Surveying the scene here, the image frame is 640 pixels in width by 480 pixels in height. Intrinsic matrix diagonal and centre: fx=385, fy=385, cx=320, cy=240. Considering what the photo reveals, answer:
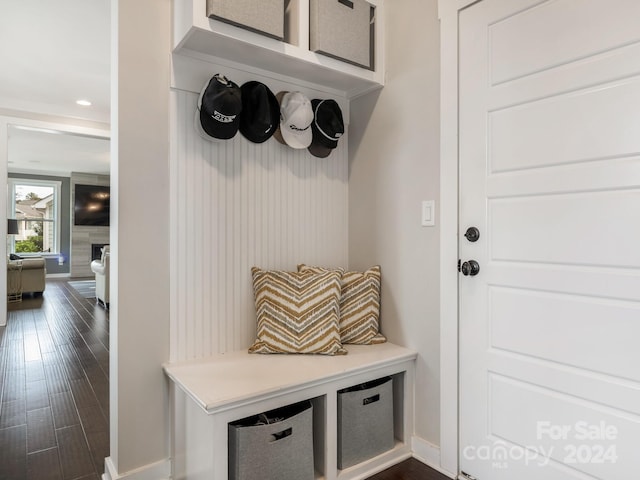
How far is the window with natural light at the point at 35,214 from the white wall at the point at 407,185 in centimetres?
976

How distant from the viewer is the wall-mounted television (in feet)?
29.8

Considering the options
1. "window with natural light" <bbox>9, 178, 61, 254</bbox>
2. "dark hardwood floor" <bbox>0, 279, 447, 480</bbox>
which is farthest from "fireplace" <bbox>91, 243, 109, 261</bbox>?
"dark hardwood floor" <bbox>0, 279, 447, 480</bbox>

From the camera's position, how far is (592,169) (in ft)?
4.26

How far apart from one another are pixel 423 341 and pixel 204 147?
1.38 metres

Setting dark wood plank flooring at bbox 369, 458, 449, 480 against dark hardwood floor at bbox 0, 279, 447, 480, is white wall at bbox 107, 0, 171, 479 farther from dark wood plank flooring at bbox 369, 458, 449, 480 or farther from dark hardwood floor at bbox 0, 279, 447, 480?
dark wood plank flooring at bbox 369, 458, 449, 480

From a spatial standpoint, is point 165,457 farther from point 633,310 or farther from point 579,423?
point 633,310

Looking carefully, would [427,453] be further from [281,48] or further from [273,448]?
[281,48]

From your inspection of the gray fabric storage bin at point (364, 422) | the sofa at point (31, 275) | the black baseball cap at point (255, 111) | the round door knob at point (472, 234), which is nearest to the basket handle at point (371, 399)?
the gray fabric storage bin at point (364, 422)

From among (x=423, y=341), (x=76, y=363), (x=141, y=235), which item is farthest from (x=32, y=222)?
(x=423, y=341)

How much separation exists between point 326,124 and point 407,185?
1.77 feet

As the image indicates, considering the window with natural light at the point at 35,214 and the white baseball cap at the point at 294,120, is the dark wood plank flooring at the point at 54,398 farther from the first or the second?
the window with natural light at the point at 35,214

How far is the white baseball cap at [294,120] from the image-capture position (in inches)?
74.4

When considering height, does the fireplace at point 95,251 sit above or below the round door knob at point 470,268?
below

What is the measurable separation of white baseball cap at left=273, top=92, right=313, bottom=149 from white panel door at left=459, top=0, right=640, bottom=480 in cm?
73
